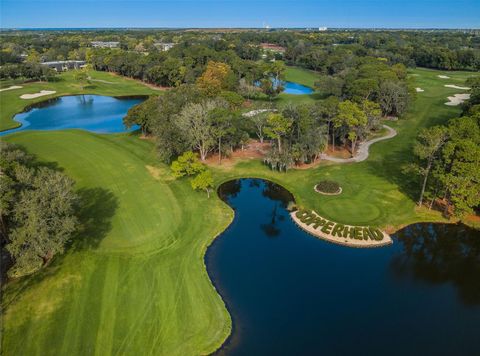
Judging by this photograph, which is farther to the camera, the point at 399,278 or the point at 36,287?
the point at 399,278

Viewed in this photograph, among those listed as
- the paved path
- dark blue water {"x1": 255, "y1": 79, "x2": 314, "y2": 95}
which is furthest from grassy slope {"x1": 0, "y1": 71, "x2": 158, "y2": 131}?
the paved path

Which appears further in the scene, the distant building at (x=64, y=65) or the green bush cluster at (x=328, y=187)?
the distant building at (x=64, y=65)

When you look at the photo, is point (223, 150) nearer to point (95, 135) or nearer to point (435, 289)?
→ point (95, 135)

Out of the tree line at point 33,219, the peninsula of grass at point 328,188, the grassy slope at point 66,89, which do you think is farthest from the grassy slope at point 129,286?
the grassy slope at point 66,89

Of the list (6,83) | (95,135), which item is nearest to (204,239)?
(95,135)

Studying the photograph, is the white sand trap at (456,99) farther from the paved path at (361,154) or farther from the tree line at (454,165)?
the tree line at (454,165)

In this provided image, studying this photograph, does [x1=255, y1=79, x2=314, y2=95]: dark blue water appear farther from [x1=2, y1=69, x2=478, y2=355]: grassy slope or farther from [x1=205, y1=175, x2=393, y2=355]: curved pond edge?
[x1=205, y1=175, x2=393, y2=355]: curved pond edge

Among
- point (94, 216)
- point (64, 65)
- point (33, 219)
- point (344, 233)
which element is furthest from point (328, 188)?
point (64, 65)
